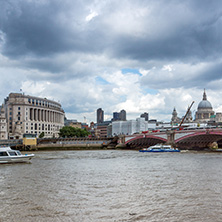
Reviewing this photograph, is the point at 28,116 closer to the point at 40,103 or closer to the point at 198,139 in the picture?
the point at 40,103

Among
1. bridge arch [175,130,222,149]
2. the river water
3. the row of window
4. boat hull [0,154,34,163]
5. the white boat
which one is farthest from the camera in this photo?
the row of window

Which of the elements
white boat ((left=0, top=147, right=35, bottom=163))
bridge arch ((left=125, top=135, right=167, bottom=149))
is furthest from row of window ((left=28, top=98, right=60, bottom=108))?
white boat ((left=0, top=147, right=35, bottom=163))

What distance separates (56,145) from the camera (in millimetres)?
113250

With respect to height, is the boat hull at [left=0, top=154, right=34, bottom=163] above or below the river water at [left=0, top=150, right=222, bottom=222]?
above

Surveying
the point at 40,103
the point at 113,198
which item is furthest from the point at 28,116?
the point at 113,198

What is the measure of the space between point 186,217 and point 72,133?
137473mm

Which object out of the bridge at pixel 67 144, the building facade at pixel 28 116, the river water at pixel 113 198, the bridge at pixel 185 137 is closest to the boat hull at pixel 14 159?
the river water at pixel 113 198

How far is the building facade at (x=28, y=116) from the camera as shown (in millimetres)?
150500

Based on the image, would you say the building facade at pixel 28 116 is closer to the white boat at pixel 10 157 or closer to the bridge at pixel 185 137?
the bridge at pixel 185 137

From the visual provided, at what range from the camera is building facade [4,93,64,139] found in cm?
15050

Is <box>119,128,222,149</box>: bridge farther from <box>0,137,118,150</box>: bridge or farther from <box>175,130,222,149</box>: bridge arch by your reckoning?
<box>0,137,118,150</box>: bridge

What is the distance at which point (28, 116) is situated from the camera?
15425cm

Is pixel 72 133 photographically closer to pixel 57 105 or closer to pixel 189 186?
pixel 57 105

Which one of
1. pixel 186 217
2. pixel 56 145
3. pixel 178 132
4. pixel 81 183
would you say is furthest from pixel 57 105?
pixel 186 217
